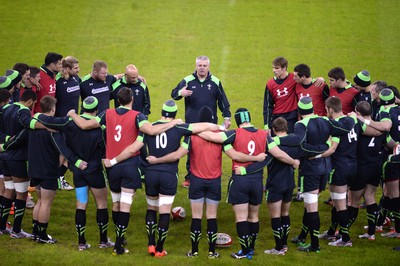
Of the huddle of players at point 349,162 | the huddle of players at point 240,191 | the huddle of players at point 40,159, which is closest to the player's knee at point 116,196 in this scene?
the huddle of players at point 240,191

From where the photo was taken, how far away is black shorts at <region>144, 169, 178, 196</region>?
1113cm

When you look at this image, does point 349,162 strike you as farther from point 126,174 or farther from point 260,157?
point 126,174

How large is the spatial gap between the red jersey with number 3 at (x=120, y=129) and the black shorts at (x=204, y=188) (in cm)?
125

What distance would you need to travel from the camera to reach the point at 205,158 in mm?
11109

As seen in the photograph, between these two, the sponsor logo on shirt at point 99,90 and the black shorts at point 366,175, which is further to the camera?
the sponsor logo on shirt at point 99,90

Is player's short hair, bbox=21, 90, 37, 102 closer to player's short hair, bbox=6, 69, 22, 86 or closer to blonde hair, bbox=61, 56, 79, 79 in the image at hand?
player's short hair, bbox=6, 69, 22, 86

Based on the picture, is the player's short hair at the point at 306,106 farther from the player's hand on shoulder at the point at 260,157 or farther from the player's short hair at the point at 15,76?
the player's short hair at the point at 15,76

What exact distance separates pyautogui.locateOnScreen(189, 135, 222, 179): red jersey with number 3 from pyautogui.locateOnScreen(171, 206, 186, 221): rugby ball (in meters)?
2.38

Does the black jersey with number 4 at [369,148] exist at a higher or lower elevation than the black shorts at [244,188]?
higher

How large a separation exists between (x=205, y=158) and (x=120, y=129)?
1.48 m

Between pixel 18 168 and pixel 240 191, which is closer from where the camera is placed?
pixel 240 191

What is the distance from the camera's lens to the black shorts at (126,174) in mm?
11203

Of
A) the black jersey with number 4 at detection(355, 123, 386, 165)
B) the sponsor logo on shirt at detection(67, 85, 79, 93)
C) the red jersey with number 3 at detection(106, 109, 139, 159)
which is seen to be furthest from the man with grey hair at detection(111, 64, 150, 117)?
the black jersey with number 4 at detection(355, 123, 386, 165)

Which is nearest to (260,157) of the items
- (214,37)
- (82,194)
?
(82,194)
